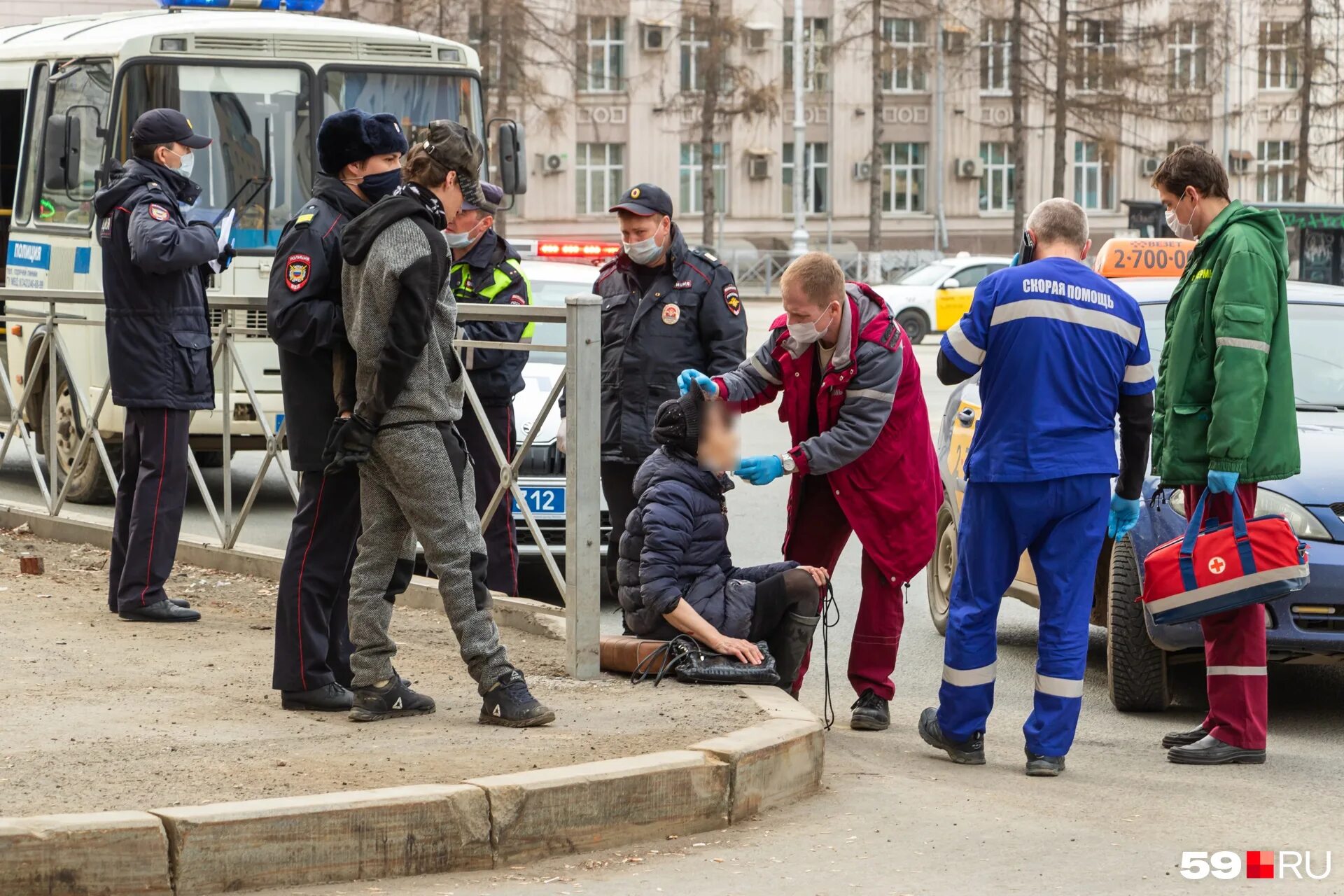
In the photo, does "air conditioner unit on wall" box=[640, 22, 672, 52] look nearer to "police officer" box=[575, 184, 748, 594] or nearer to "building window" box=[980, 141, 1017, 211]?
"building window" box=[980, 141, 1017, 211]

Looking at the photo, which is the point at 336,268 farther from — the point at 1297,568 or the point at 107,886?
the point at 1297,568

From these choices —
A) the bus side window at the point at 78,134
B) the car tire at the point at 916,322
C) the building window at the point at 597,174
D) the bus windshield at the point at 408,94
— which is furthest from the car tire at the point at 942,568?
the building window at the point at 597,174

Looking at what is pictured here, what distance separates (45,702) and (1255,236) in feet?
13.7

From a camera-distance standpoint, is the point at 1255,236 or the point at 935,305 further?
the point at 935,305

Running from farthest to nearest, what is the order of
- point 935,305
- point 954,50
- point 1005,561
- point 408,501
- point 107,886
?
point 954,50, point 935,305, point 1005,561, point 408,501, point 107,886

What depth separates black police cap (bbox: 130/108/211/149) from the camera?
7.53m

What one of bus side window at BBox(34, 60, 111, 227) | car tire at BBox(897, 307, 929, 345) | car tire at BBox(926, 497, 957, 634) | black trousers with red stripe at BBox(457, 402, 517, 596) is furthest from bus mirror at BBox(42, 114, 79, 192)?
car tire at BBox(897, 307, 929, 345)

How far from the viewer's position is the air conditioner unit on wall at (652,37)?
180ft

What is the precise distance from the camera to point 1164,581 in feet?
20.6

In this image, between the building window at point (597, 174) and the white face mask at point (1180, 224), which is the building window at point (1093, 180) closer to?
the building window at point (597, 174)

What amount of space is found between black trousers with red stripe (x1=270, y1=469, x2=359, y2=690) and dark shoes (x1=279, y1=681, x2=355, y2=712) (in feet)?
0.06

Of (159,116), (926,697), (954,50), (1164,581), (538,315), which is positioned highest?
(954,50)

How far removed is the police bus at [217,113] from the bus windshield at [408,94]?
0.03 feet

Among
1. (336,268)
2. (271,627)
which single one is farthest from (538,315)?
(271,627)
